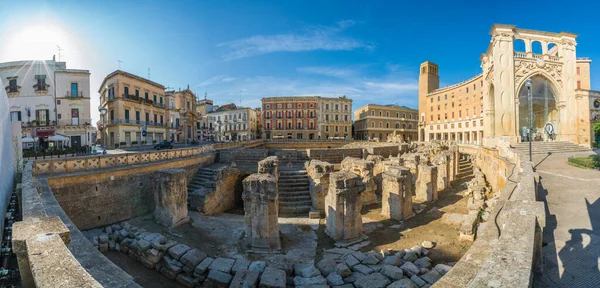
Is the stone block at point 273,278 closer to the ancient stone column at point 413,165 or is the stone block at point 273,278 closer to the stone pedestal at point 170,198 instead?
the stone pedestal at point 170,198

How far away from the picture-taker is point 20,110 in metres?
27.8

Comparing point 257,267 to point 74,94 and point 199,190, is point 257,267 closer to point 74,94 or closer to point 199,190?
point 199,190

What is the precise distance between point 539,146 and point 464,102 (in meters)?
27.3

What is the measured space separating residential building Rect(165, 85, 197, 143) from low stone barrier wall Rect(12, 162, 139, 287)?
4043 centimetres

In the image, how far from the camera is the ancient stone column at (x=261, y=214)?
8.53 meters

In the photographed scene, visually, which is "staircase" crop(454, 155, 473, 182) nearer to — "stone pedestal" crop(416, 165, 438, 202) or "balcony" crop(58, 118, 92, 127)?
"stone pedestal" crop(416, 165, 438, 202)

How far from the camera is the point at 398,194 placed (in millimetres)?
10734

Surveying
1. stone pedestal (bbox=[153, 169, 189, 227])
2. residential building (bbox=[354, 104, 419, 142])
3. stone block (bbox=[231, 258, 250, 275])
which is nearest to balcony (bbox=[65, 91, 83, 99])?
stone pedestal (bbox=[153, 169, 189, 227])

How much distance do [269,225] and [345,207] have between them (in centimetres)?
276

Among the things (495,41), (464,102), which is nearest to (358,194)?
(495,41)

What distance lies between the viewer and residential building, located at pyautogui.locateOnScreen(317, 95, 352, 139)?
59.8 metres

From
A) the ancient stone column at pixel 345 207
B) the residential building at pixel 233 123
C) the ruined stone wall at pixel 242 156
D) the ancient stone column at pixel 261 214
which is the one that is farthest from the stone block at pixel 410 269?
the residential building at pixel 233 123

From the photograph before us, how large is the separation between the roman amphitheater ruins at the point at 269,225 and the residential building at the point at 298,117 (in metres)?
38.5

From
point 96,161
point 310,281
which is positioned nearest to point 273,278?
point 310,281
